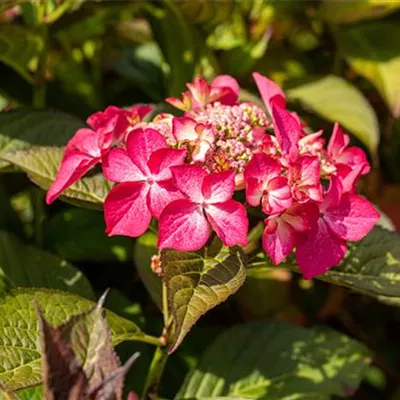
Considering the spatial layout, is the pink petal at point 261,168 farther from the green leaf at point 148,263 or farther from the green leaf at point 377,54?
the green leaf at point 377,54

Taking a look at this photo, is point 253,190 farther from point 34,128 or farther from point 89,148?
point 34,128

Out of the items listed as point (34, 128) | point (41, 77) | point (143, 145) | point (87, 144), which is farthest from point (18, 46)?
point (143, 145)

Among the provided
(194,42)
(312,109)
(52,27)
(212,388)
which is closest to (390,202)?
(312,109)

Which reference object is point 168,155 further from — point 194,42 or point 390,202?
point 390,202

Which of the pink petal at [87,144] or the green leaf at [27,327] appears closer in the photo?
the green leaf at [27,327]

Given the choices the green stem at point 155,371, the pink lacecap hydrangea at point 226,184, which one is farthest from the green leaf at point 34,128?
the green stem at point 155,371

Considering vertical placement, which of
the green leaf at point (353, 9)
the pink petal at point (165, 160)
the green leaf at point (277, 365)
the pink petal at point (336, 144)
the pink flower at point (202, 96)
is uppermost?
the pink petal at point (165, 160)
